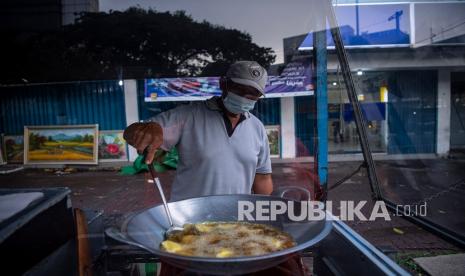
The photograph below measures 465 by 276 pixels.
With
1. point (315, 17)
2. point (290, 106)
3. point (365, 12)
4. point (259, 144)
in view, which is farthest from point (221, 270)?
point (290, 106)

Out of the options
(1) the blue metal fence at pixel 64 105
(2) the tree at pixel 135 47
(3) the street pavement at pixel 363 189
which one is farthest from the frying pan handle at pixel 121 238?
(1) the blue metal fence at pixel 64 105

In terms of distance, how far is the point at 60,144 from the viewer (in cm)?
1034

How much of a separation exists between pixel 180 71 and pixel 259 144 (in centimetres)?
174

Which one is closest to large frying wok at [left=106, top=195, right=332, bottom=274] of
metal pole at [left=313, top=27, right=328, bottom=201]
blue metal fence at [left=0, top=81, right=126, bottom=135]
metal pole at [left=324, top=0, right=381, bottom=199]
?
metal pole at [left=324, top=0, right=381, bottom=199]

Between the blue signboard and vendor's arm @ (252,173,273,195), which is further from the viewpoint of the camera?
the blue signboard

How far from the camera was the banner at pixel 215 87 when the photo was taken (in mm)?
8898

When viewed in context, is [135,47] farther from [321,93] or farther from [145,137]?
[321,93]

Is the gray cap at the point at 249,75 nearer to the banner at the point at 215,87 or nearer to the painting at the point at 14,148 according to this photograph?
the banner at the point at 215,87

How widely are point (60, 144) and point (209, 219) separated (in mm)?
10369

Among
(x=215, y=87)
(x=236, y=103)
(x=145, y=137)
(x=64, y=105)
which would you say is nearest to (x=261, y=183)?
(x=236, y=103)

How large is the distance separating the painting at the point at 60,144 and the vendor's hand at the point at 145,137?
9548 millimetres

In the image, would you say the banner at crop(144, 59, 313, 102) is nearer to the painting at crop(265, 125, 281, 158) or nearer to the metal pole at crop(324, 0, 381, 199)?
the painting at crop(265, 125, 281, 158)

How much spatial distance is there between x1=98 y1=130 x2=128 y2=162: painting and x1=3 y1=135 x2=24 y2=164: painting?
2.58 metres

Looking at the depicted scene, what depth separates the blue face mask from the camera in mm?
1855
